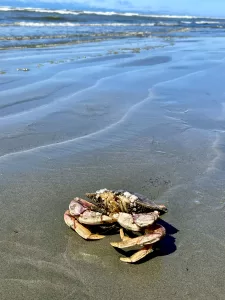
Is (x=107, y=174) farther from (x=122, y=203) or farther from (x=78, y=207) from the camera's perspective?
(x=122, y=203)

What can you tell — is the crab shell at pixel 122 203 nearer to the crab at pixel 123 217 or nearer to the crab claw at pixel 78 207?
the crab at pixel 123 217

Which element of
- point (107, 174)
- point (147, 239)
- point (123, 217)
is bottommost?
point (107, 174)

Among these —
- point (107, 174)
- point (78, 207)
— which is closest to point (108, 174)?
point (107, 174)

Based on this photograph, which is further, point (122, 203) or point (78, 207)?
point (78, 207)

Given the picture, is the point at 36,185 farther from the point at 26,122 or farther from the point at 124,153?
the point at 26,122

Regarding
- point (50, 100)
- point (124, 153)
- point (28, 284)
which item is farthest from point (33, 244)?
point (50, 100)

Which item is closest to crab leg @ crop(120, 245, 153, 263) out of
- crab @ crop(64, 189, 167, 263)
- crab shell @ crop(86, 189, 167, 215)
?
crab @ crop(64, 189, 167, 263)

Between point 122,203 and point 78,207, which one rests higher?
point 122,203

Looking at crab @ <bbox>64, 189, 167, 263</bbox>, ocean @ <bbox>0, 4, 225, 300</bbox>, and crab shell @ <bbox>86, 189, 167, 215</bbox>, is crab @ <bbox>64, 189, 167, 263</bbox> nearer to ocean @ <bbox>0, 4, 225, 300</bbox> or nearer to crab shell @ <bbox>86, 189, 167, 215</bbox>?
crab shell @ <bbox>86, 189, 167, 215</bbox>
